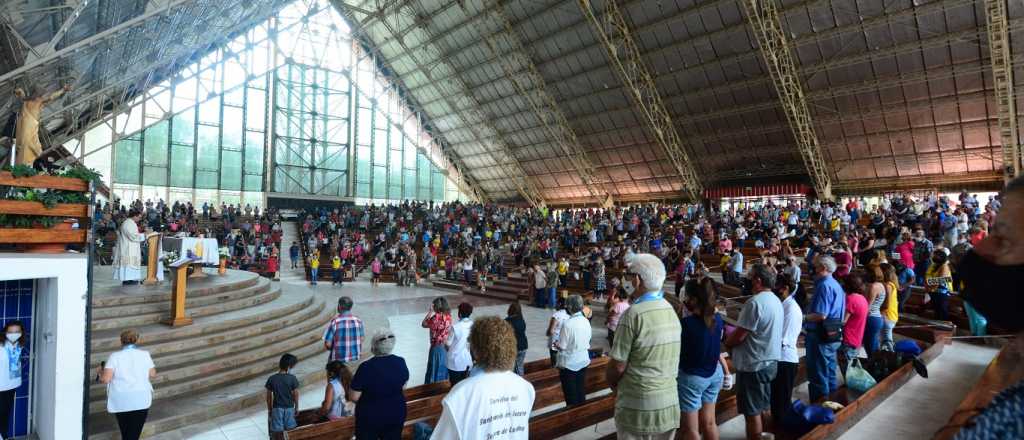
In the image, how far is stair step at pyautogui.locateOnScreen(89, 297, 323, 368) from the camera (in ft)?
19.5

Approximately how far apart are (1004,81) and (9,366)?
23.2 meters

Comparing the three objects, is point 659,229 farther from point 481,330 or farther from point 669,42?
point 481,330

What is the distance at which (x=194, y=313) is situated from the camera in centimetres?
704

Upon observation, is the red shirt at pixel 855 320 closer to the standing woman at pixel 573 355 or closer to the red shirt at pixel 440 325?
the standing woman at pixel 573 355

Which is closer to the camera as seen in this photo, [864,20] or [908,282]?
[908,282]

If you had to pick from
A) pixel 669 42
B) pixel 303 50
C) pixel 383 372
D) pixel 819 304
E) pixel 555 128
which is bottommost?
pixel 383 372

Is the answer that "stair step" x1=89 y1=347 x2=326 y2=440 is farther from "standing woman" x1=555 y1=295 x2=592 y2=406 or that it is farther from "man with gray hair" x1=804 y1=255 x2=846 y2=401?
"man with gray hair" x1=804 y1=255 x2=846 y2=401

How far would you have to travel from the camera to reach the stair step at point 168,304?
637 cm

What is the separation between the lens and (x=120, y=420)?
13.7 feet

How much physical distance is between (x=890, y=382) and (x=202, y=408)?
255 inches

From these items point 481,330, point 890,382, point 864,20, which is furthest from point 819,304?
point 864,20

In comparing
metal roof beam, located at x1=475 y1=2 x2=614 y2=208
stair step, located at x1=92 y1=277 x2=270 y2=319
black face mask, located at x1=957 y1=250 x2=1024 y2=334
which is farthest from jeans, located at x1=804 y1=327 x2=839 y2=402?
metal roof beam, located at x1=475 y1=2 x2=614 y2=208

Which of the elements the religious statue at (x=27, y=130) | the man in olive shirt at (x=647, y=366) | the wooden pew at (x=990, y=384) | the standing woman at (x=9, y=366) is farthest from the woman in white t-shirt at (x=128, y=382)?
the religious statue at (x=27, y=130)

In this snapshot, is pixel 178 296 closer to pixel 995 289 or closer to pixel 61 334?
pixel 61 334
